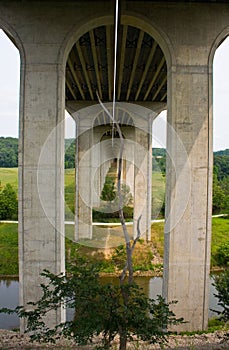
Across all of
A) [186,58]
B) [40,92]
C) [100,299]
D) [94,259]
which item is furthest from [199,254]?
[94,259]

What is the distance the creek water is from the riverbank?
2649mm

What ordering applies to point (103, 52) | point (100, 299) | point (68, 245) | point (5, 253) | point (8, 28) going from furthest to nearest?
1. point (68, 245)
2. point (5, 253)
3. point (103, 52)
4. point (8, 28)
5. point (100, 299)

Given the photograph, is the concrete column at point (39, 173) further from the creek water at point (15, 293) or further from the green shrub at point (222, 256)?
the green shrub at point (222, 256)

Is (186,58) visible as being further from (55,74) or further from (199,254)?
(199,254)

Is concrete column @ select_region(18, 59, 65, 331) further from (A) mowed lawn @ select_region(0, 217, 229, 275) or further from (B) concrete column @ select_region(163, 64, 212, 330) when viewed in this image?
(A) mowed lawn @ select_region(0, 217, 229, 275)

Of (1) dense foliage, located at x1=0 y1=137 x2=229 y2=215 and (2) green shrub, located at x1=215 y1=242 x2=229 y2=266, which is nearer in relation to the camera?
(2) green shrub, located at x1=215 y1=242 x2=229 y2=266

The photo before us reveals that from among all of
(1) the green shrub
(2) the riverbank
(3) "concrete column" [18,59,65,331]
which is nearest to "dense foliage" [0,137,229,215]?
(3) "concrete column" [18,59,65,331]

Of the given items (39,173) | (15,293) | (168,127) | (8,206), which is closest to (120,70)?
(168,127)

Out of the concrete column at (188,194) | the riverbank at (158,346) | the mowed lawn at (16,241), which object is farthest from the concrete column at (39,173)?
the mowed lawn at (16,241)

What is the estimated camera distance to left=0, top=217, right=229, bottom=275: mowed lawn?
1916cm

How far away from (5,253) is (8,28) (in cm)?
1471

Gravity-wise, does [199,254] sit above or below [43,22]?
below

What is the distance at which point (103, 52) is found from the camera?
15.2 meters


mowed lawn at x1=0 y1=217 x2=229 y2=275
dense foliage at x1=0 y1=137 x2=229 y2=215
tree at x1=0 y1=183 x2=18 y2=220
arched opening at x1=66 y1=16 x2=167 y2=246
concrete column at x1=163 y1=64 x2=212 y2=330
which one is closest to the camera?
concrete column at x1=163 y1=64 x2=212 y2=330
